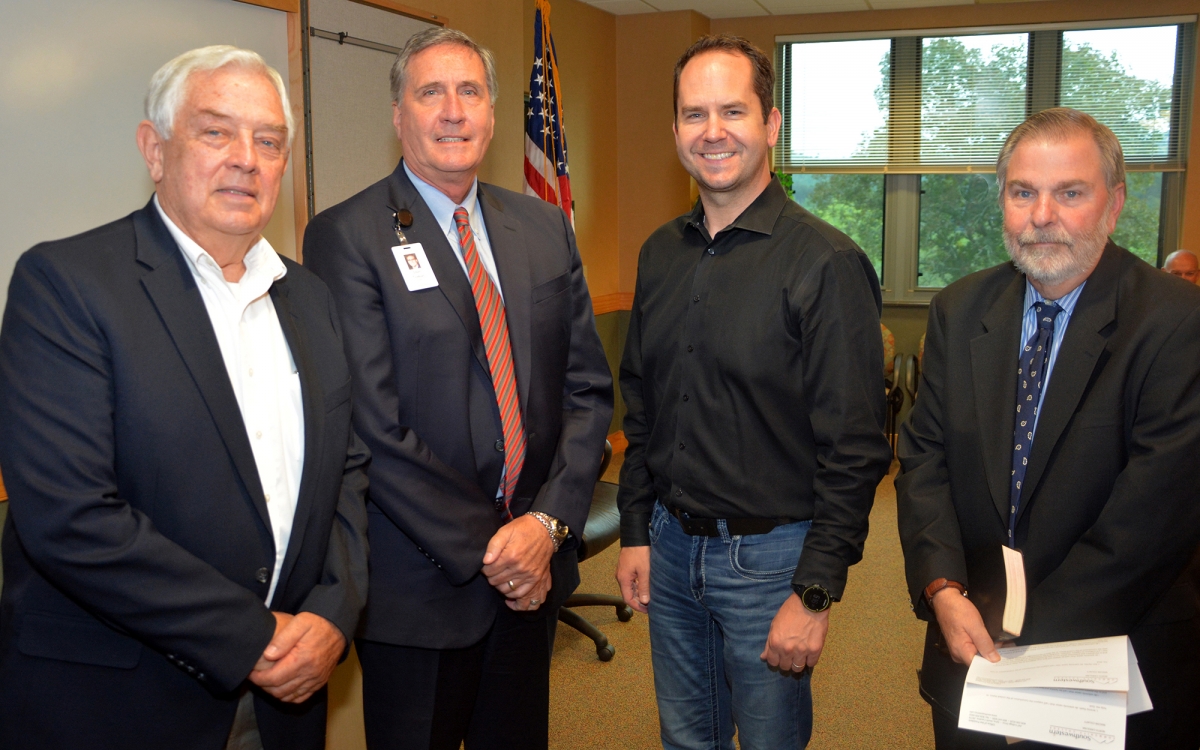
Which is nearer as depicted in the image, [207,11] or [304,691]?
[304,691]

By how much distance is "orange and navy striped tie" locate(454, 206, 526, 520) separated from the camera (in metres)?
1.83

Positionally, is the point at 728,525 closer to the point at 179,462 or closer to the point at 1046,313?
the point at 1046,313

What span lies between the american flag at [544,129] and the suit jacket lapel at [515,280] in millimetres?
2504

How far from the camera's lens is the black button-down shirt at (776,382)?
67.2 inches

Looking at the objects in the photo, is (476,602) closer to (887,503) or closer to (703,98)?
(703,98)

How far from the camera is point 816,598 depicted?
1681mm

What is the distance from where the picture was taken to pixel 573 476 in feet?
6.34

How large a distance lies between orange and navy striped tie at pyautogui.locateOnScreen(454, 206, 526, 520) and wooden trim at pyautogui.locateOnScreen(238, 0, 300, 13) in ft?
3.89

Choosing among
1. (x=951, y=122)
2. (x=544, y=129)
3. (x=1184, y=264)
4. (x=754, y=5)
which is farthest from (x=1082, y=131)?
(x=951, y=122)

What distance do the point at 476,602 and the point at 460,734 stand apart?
0.30m

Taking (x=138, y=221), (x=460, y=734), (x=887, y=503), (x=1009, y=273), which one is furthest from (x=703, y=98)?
(x=887, y=503)

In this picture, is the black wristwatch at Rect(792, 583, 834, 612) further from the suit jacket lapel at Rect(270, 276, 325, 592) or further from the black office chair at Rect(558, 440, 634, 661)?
the black office chair at Rect(558, 440, 634, 661)

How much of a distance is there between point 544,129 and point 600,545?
2.29 metres

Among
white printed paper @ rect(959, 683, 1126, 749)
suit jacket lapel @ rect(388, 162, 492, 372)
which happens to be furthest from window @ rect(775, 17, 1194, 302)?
white printed paper @ rect(959, 683, 1126, 749)
